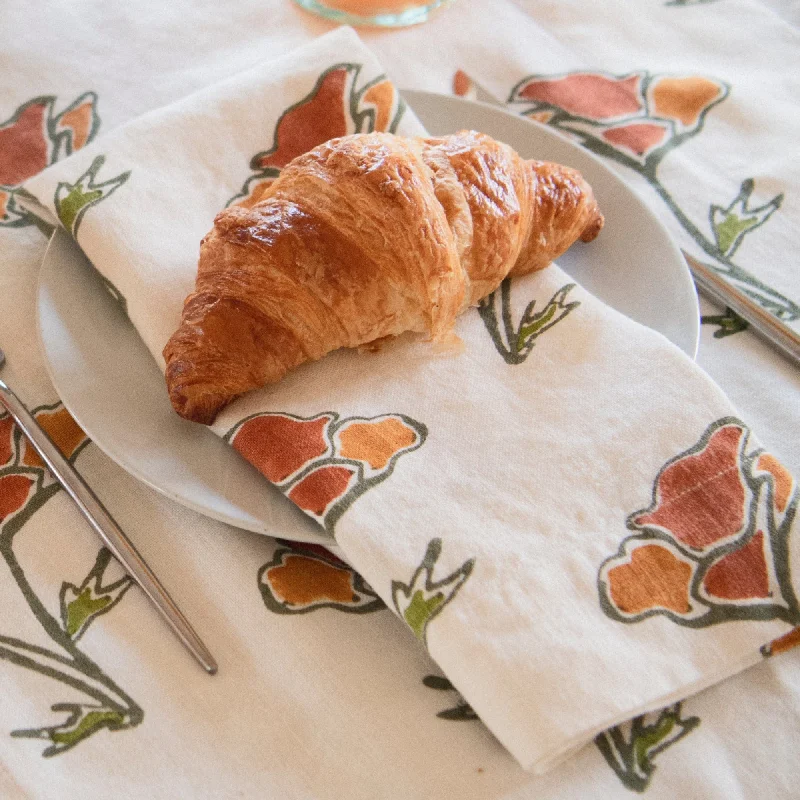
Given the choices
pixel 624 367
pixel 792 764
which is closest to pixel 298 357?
pixel 624 367

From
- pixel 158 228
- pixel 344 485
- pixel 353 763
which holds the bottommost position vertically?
pixel 353 763

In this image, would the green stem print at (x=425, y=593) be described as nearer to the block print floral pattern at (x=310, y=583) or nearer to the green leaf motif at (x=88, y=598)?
the block print floral pattern at (x=310, y=583)

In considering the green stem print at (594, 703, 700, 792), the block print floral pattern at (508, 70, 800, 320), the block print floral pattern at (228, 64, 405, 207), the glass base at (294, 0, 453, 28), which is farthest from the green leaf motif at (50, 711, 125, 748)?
the glass base at (294, 0, 453, 28)

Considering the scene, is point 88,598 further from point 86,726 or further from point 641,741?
point 641,741

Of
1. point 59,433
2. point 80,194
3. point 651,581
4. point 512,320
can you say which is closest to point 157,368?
point 59,433

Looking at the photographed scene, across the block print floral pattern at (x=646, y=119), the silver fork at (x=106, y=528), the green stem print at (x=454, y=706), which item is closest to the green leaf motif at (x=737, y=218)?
the block print floral pattern at (x=646, y=119)

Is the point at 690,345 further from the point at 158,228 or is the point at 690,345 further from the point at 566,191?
the point at 158,228

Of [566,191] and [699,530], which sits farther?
[566,191]
